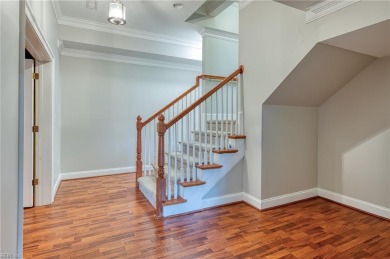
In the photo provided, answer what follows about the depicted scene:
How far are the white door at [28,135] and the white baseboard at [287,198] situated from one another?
306 centimetres

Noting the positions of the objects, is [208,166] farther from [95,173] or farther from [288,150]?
[95,173]

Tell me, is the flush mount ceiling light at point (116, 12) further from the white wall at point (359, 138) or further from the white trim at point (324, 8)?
the white wall at point (359, 138)

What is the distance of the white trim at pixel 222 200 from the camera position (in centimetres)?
292

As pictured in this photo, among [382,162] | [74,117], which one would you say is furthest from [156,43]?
[382,162]

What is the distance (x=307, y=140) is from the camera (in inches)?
128

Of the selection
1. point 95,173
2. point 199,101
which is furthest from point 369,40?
point 95,173

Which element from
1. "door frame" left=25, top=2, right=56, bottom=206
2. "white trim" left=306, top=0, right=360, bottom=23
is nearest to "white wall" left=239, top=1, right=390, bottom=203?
"white trim" left=306, top=0, right=360, bottom=23

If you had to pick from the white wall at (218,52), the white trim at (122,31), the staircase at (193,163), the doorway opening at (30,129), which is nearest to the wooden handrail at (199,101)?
the staircase at (193,163)

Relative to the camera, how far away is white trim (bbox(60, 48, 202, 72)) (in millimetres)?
4242

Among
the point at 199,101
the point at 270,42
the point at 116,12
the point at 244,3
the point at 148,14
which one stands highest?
the point at 148,14

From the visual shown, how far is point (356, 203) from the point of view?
2910 mm

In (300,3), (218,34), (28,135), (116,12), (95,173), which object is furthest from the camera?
(95,173)

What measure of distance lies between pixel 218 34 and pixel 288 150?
8.57ft

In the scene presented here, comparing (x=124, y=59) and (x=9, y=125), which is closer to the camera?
(x=9, y=125)
